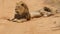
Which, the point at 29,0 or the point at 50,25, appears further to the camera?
the point at 29,0

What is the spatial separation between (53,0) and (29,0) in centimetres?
145

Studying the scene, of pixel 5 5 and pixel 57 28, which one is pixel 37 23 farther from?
pixel 5 5

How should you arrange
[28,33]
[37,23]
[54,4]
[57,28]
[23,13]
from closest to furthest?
[28,33] < [57,28] < [37,23] < [23,13] < [54,4]

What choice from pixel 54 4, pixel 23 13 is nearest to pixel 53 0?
pixel 54 4

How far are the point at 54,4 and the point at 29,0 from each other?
5.86ft

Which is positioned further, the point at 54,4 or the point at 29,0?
the point at 29,0

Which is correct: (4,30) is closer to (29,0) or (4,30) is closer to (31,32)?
(31,32)

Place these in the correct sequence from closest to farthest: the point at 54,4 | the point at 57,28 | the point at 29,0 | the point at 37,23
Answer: the point at 57,28 < the point at 37,23 < the point at 54,4 < the point at 29,0

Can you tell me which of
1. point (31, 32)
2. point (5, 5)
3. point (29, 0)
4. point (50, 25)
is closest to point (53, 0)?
point (29, 0)

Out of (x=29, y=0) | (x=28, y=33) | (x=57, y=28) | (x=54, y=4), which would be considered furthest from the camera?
(x=29, y=0)

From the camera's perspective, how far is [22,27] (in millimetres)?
5648

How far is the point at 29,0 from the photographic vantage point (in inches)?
441

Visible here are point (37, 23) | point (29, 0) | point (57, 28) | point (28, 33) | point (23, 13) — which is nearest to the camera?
point (28, 33)

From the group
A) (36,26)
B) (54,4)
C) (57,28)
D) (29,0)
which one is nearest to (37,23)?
(36,26)
